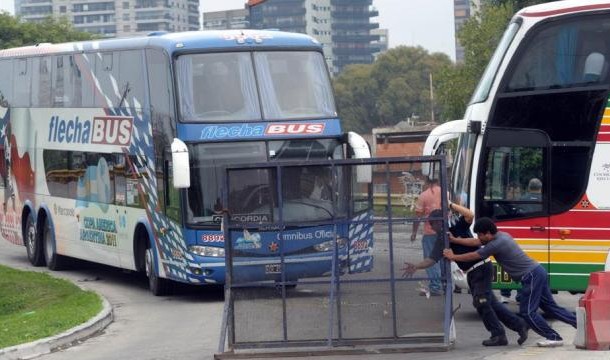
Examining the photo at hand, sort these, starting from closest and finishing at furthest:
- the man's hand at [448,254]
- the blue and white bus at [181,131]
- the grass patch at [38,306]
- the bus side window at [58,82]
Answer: the man's hand at [448,254], the grass patch at [38,306], the blue and white bus at [181,131], the bus side window at [58,82]

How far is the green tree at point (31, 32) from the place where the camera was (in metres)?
79.3

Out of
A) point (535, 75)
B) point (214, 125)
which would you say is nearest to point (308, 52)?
point (214, 125)

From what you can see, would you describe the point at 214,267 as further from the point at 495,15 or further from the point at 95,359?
the point at 495,15

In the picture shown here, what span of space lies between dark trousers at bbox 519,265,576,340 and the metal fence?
0.87 metres

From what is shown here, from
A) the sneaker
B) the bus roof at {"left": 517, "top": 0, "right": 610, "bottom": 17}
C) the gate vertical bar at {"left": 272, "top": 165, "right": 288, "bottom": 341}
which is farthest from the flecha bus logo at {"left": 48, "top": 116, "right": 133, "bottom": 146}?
the sneaker

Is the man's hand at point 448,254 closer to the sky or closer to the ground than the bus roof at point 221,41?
closer to the ground

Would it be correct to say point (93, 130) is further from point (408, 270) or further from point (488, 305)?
point (488, 305)

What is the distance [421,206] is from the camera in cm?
1452

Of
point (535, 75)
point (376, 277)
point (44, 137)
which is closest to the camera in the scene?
point (376, 277)

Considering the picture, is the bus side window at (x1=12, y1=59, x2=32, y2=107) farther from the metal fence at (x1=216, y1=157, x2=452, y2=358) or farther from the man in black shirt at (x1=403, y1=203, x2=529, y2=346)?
the man in black shirt at (x1=403, y1=203, x2=529, y2=346)

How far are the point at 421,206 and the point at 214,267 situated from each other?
236 inches

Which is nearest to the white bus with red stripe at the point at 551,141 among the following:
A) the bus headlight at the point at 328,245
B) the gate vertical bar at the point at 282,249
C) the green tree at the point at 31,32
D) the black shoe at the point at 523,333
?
the black shoe at the point at 523,333

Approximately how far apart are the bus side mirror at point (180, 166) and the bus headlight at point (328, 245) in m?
4.34

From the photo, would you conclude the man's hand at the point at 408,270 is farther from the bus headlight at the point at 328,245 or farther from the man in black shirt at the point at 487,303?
the bus headlight at the point at 328,245
